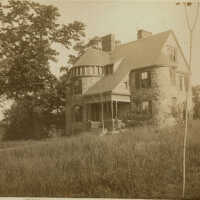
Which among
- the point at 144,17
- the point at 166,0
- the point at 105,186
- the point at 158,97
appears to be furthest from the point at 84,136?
the point at 166,0

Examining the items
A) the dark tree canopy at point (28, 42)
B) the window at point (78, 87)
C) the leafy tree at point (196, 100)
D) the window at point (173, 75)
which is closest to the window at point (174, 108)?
the leafy tree at point (196, 100)

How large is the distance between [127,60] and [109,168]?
3.63 meters

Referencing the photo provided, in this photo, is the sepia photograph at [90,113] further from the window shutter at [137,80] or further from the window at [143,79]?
the window shutter at [137,80]

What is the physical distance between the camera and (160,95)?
6.88 meters

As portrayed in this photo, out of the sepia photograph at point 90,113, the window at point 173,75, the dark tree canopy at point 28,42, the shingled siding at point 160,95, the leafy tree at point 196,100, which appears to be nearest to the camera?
the sepia photograph at point 90,113

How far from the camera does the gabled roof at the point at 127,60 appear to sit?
7.03 metres

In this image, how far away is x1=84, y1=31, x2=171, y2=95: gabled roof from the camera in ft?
23.1

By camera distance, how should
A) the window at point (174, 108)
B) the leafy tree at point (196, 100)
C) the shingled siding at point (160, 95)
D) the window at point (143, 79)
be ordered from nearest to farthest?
1. the leafy tree at point (196, 100)
2. the window at point (174, 108)
3. the shingled siding at point (160, 95)
4. the window at point (143, 79)

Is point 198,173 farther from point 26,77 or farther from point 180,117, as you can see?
point 26,77

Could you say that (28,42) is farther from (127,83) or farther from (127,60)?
(127,83)

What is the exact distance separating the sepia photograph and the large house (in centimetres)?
6

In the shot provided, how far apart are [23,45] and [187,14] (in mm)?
3663

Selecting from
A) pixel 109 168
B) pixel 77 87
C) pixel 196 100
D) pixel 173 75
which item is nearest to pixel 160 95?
pixel 173 75

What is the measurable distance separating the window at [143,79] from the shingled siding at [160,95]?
101 mm
